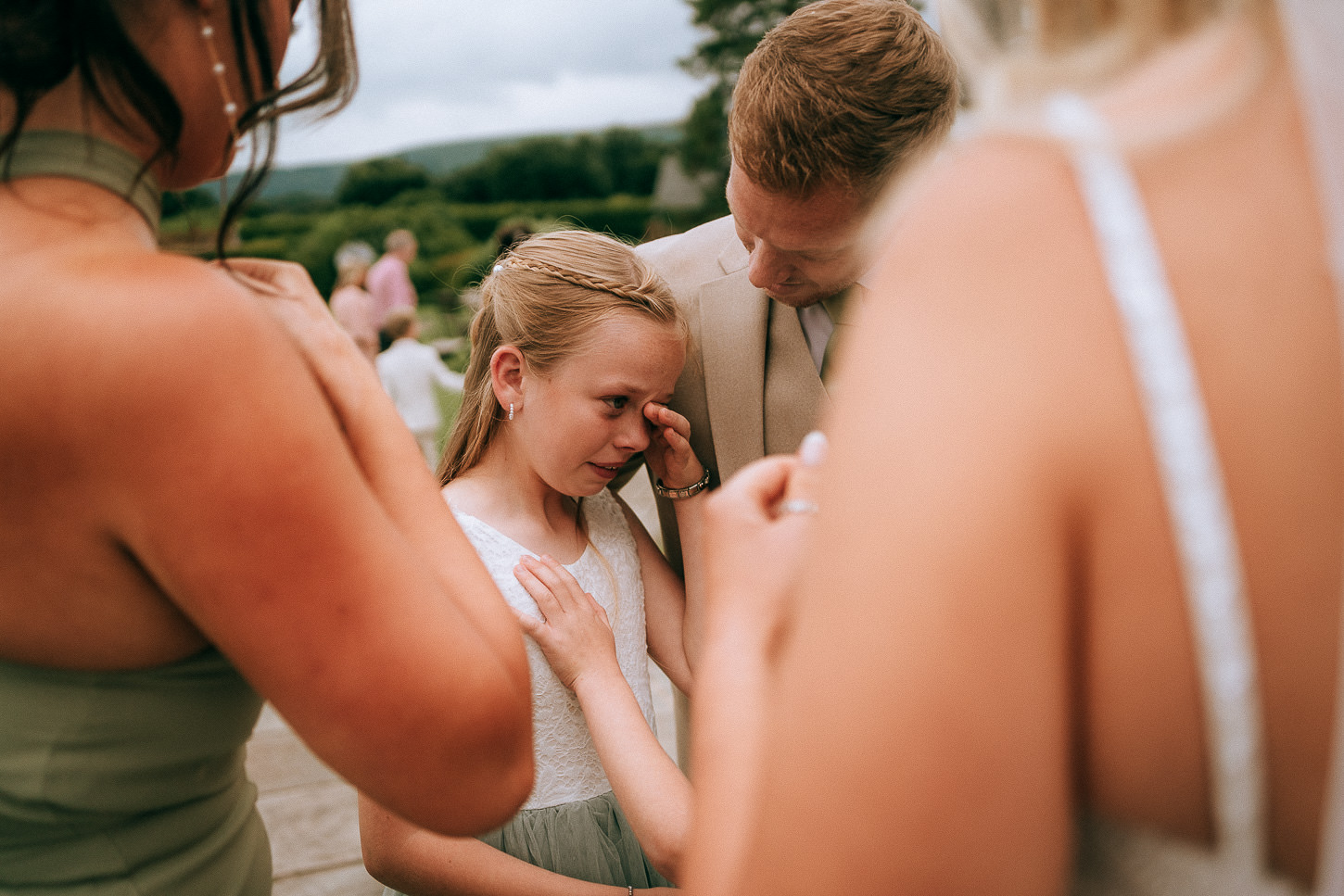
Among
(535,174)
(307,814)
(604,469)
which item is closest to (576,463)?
(604,469)

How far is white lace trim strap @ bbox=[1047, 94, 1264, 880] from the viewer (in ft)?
1.71

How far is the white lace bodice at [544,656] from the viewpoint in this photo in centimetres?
200

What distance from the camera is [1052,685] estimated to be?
0.56 meters

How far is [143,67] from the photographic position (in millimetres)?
896

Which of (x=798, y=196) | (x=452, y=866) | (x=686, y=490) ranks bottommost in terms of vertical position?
(x=452, y=866)

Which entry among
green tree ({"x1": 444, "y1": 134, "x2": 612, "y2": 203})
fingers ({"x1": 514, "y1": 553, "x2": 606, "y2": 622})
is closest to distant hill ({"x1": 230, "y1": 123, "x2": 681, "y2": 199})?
green tree ({"x1": 444, "y1": 134, "x2": 612, "y2": 203})

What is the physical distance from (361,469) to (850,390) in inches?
25.4

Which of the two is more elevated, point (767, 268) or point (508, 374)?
point (767, 268)

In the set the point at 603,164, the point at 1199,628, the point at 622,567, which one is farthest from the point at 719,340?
the point at 603,164

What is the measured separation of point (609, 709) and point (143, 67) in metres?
1.41

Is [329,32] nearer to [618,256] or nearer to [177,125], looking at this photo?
[177,125]

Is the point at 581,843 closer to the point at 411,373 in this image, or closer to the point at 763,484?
the point at 763,484

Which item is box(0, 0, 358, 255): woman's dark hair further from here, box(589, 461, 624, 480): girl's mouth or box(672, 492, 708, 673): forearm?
box(672, 492, 708, 673): forearm

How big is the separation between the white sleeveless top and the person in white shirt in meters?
7.29
